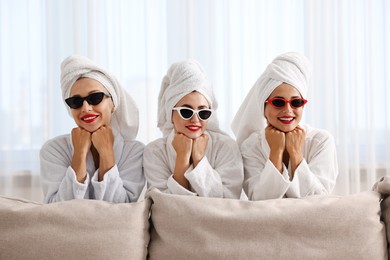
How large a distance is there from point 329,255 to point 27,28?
186cm

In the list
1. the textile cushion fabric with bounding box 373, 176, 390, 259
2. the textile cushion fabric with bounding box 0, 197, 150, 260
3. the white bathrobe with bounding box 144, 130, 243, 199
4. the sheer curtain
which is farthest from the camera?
the sheer curtain

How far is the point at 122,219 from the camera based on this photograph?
1594 millimetres

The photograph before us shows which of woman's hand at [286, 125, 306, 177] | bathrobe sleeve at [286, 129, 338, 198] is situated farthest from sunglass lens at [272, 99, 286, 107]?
bathrobe sleeve at [286, 129, 338, 198]

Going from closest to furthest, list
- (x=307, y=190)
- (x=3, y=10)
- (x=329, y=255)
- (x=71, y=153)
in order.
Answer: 1. (x=329, y=255)
2. (x=307, y=190)
3. (x=71, y=153)
4. (x=3, y=10)

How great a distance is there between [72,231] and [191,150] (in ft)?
1.66

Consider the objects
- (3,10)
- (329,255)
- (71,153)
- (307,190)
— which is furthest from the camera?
(3,10)

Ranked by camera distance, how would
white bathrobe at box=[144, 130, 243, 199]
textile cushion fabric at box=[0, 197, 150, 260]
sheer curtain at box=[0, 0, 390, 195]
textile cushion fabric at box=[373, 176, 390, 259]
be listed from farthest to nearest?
sheer curtain at box=[0, 0, 390, 195] → white bathrobe at box=[144, 130, 243, 199] → textile cushion fabric at box=[373, 176, 390, 259] → textile cushion fabric at box=[0, 197, 150, 260]

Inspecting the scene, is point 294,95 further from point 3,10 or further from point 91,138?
point 3,10

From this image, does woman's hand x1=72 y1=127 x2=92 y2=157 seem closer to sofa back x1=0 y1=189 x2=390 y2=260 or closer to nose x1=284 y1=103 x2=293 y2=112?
sofa back x1=0 y1=189 x2=390 y2=260

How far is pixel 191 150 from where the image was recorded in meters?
1.81

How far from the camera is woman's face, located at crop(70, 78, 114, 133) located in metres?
1.80

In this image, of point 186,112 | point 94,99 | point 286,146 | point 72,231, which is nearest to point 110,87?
point 94,99

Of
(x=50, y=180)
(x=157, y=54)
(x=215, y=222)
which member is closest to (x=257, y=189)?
(x=215, y=222)

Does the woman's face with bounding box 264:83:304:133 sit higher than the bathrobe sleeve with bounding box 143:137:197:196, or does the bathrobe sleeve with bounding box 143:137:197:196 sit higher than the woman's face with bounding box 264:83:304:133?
the woman's face with bounding box 264:83:304:133
